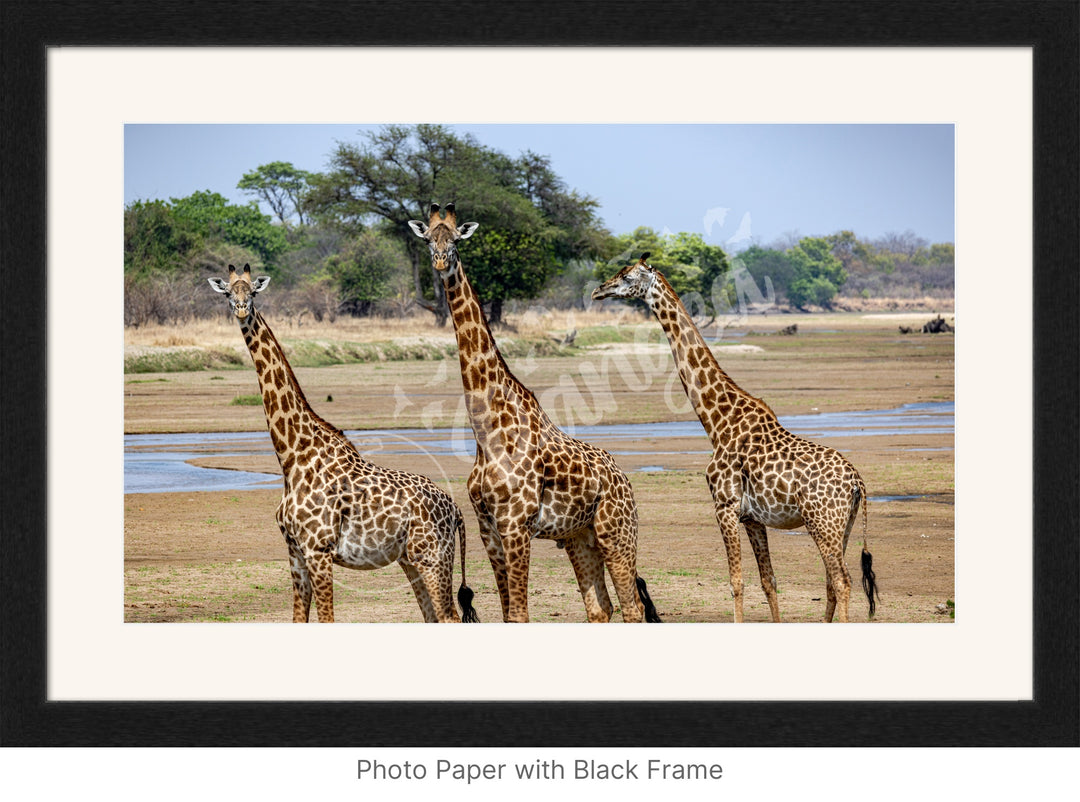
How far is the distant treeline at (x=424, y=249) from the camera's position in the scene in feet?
83.4

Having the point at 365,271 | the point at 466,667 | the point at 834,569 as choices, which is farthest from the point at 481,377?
the point at 365,271

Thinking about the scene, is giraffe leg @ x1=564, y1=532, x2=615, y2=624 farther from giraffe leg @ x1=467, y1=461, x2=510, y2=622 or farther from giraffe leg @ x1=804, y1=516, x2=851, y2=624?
giraffe leg @ x1=804, y1=516, x2=851, y2=624

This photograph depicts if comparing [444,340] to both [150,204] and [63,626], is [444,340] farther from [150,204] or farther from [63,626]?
[63,626]

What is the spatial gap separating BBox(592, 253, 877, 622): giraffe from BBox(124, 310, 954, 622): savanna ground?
1189 mm

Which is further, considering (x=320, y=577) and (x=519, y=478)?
(x=519, y=478)

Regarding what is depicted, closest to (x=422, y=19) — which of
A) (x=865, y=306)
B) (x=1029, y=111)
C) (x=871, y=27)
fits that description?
(x=871, y=27)

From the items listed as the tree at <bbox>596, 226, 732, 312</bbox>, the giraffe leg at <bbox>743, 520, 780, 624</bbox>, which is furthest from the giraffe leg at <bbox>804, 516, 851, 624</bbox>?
the tree at <bbox>596, 226, 732, 312</bbox>

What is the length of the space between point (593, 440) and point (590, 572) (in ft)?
46.6

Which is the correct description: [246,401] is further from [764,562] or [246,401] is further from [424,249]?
[764,562]

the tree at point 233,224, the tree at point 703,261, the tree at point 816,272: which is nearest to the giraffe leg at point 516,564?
the tree at point 703,261

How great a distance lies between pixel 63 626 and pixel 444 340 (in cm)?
2559

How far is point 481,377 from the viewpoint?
9109mm

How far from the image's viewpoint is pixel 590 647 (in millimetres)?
8078

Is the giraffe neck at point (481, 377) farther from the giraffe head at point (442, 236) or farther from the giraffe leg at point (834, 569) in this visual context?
the giraffe leg at point (834, 569)
